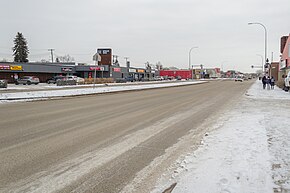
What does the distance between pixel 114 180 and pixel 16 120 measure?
744 cm

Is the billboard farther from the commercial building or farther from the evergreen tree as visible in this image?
the evergreen tree

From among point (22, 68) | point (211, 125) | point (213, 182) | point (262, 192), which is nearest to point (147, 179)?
point (213, 182)

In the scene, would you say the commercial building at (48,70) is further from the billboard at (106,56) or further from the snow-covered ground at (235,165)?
the snow-covered ground at (235,165)

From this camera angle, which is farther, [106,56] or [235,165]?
[106,56]

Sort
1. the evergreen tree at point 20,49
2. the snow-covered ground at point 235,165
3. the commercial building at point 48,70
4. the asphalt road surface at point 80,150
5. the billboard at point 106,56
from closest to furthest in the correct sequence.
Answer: the snow-covered ground at point 235,165 → the asphalt road surface at point 80,150 → the commercial building at point 48,70 → the billboard at point 106,56 → the evergreen tree at point 20,49

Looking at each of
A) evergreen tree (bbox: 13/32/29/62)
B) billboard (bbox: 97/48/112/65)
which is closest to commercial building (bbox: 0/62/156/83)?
billboard (bbox: 97/48/112/65)

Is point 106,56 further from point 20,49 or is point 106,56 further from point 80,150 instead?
point 80,150

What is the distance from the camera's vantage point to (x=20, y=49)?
86.6m

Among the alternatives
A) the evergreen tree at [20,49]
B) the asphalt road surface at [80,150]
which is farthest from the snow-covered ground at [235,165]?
the evergreen tree at [20,49]

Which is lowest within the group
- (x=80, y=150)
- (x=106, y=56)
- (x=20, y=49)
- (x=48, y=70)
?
(x=80, y=150)

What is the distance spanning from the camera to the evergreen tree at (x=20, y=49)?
86.1 m

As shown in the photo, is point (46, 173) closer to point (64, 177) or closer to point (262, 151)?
point (64, 177)

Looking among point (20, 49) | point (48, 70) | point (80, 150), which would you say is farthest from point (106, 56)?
point (80, 150)

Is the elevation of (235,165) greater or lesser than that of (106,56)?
lesser
